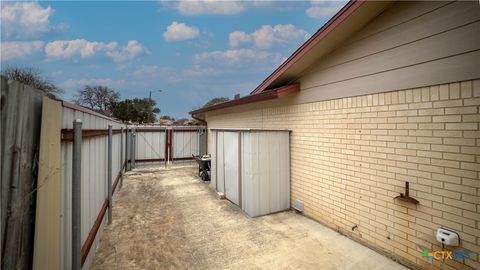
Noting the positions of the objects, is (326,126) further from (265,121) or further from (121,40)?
(121,40)

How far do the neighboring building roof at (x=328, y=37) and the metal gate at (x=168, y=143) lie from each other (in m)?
7.92

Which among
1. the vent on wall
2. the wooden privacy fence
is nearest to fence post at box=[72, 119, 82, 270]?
the wooden privacy fence

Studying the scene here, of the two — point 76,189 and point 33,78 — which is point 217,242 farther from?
point 33,78

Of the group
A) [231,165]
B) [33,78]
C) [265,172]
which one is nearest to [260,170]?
[265,172]

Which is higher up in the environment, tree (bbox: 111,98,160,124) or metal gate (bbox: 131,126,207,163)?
tree (bbox: 111,98,160,124)

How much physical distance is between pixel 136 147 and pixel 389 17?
11665mm

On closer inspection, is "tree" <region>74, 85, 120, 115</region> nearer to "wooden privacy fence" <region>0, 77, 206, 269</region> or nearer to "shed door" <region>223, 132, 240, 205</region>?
"shed door" <region>223, 132, 240, 205</region>

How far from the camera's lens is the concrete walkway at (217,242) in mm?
3229

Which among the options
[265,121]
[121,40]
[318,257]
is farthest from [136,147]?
[121,40]

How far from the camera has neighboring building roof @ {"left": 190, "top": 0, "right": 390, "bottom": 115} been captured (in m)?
3.44

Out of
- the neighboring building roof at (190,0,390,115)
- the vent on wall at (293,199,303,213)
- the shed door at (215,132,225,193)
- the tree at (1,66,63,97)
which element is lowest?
the vent on wall at (293,199,303,213)

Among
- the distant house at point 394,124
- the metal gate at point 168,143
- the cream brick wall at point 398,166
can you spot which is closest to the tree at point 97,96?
the metal gate at point 168,143

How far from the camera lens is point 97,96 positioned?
33500 mm

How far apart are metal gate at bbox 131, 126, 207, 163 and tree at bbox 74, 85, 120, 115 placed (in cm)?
2530
